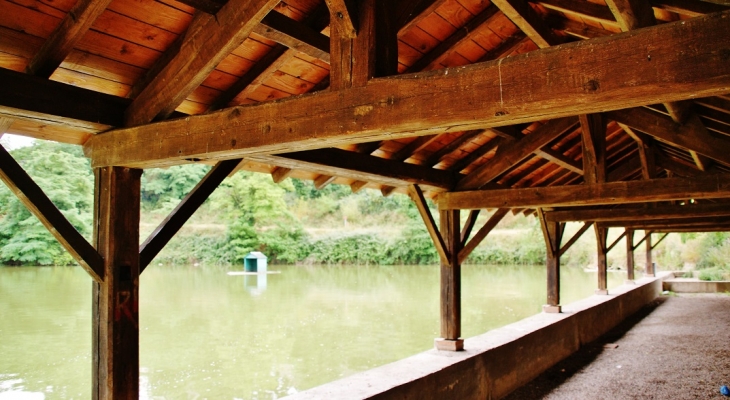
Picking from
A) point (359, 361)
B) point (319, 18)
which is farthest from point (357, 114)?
point (359, 361)

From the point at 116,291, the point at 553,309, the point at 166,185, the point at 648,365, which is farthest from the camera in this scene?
the point at 166,185

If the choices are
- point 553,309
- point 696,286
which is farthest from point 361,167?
point 696,286

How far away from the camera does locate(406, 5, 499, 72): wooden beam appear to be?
356 centimetres

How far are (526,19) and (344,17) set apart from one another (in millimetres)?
1556

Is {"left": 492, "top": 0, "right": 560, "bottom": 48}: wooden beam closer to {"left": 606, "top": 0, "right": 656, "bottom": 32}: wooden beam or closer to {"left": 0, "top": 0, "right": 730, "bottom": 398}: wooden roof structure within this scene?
{"left": 0, "top": 0, "right": 730, "bottom": 398}: wooden roof structure

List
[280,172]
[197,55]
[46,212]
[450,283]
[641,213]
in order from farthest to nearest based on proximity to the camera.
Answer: [641,213]
[450,283]
[280,172]
[46,212]
[197,55]

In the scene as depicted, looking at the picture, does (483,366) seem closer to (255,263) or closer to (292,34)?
(292,34)

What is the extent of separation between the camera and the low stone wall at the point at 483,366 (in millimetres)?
4008

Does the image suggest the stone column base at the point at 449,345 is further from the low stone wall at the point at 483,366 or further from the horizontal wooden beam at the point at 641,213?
the horizontal wooden beam at the point at 641,213

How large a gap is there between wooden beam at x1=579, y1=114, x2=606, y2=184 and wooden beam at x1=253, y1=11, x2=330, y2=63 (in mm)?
3210

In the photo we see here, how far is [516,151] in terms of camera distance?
17.3 feet

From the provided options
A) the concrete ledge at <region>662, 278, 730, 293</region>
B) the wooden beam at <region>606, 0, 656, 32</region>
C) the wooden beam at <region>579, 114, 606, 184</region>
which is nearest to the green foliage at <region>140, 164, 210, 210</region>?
the concrete ledge at <region>662, 278, 730, 293</region>

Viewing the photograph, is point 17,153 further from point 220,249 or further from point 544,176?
point 544,176

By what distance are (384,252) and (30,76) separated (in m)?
28.2
